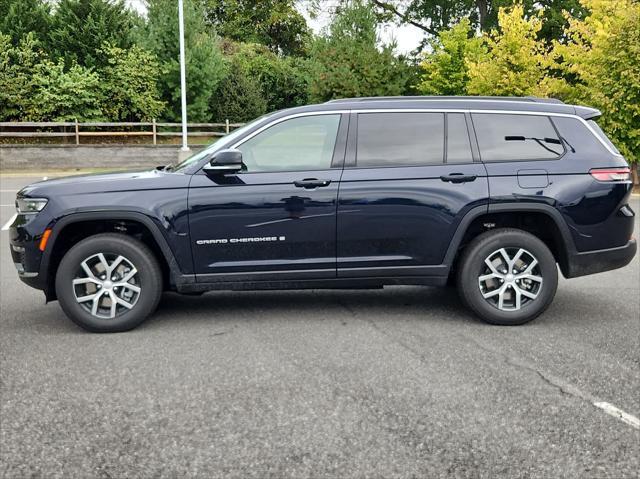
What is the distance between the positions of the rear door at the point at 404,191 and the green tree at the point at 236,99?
2649 cm

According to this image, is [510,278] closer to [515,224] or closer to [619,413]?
[515,224]

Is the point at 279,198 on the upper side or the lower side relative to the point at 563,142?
lower

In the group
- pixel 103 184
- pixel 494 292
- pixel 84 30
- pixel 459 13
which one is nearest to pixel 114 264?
pixel 103 184

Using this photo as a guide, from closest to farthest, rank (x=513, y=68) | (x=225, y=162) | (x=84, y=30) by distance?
(x=225, y=162) → (x=513, y=68) → (x=84, y=30)

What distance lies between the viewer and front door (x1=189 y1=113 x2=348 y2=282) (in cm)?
534

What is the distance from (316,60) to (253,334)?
2834 cm

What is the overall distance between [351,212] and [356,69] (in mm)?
25458

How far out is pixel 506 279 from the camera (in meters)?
5.52

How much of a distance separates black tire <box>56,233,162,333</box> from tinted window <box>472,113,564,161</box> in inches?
110

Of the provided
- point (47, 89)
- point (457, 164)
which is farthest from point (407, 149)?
point (47, 89)

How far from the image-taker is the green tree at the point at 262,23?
50.4m

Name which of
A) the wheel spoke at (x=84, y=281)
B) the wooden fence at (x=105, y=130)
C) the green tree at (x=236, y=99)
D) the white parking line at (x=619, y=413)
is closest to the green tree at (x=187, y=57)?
the green tree at (x=236, y=99)

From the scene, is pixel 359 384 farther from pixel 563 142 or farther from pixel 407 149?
pixel 563 142

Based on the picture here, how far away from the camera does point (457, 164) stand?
5.53 meters
